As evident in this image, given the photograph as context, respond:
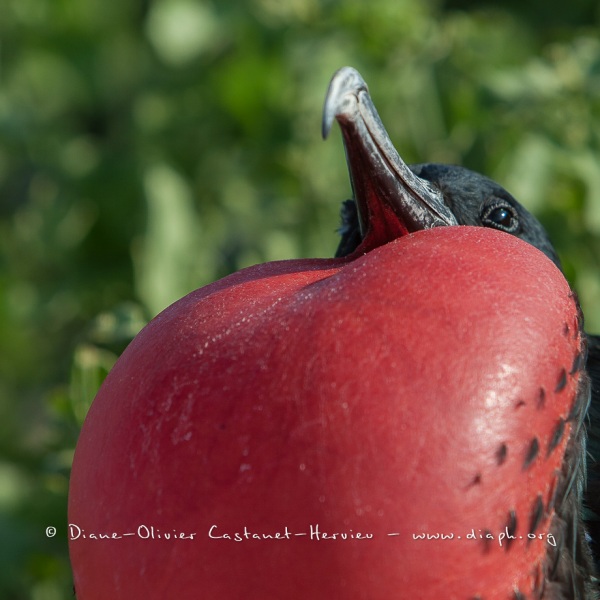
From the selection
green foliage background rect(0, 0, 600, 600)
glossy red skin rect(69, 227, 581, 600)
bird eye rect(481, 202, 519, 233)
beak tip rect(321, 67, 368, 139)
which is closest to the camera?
glossy red skin rect(69, 227, 581, 600)

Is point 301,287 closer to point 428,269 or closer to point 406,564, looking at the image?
point 428,269

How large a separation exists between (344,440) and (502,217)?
0.65 meters

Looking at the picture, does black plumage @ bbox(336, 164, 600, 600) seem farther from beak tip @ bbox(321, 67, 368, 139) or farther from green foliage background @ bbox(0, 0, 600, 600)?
green foliage background @ bbox(0, 0, 600, 600)

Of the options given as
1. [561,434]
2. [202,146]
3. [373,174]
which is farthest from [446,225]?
[202,146]

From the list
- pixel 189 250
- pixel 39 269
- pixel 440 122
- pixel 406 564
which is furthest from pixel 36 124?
pixel 406 564

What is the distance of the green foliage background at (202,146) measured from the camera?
6.68ft

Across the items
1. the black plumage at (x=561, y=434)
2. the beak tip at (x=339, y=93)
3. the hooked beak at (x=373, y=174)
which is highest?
the beak tip at (x=339, y=93)

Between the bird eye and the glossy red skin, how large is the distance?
18.4 inches

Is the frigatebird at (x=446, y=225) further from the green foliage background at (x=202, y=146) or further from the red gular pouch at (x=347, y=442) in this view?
the green foliage background at (x=202, y=146)

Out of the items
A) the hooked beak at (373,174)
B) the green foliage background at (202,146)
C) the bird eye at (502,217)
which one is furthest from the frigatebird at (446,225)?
the green foliage background at (202,146)

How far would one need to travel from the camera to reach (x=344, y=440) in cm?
80

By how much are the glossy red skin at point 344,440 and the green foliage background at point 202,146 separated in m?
0.95

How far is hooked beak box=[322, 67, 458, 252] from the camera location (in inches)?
37.9

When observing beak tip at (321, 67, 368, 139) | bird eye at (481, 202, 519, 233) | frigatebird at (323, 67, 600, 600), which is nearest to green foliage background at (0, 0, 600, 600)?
bird eye at (481, 202, 519, 233)
